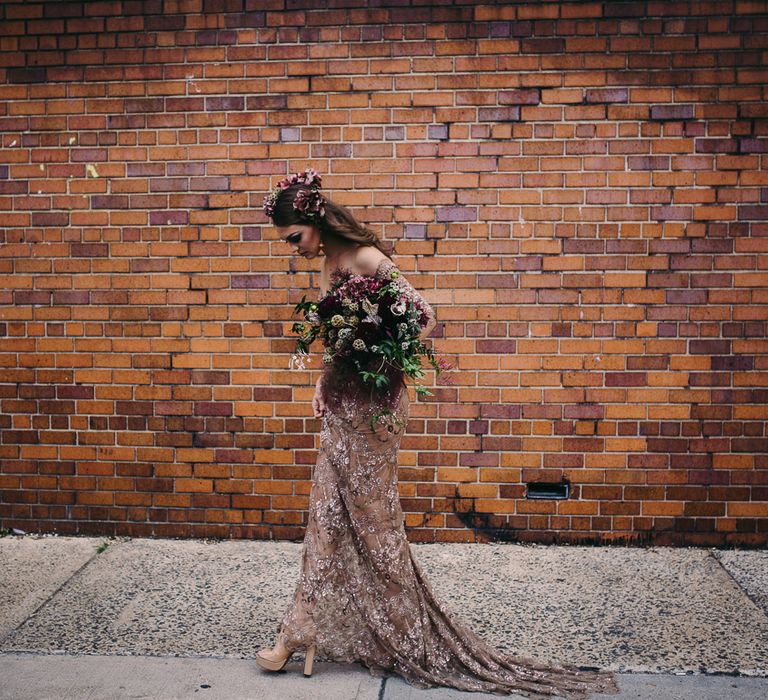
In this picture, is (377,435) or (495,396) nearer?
(377,435)

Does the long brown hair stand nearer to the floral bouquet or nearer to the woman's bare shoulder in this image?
the woman's bare shoulder

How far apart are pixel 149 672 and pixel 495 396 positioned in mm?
2481

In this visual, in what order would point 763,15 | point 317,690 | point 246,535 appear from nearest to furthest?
point 317,690
point 763,15
point 246,535

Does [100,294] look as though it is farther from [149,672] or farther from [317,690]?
[317,690]

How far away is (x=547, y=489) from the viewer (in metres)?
5.00

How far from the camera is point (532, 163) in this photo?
488cm

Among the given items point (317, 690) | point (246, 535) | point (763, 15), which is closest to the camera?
point (317, 690)

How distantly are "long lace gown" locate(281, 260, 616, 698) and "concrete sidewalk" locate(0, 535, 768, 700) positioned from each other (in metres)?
0.13

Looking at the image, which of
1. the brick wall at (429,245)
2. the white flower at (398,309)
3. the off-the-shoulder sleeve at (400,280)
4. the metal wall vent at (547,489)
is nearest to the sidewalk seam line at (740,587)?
the brick wall at (429,245)

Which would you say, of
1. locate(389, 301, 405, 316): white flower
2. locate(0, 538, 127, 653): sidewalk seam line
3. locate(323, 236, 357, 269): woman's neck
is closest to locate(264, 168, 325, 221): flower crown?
→ locate(323, 236, 357, 269): woman's neck

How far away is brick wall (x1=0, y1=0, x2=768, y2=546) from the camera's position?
15.9 ft

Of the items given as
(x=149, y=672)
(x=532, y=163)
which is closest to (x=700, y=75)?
(x=532, y=163)

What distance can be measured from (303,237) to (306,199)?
169 millimetres

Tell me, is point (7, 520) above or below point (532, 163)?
below
